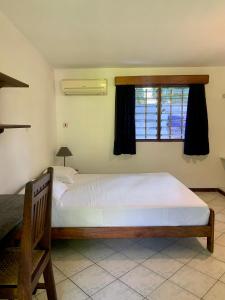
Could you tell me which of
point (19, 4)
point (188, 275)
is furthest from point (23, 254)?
point (19, 4)

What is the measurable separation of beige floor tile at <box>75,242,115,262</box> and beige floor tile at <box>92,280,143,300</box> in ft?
1.43

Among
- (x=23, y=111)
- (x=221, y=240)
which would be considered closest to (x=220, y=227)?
(x=221, y=240)

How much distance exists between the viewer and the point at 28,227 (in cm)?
121

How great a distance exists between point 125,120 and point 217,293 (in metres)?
3.08

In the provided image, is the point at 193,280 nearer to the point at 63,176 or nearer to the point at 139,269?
the point at 139,269

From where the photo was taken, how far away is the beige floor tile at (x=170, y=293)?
1.81m

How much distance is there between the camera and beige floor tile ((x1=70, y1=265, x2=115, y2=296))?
1.93 m

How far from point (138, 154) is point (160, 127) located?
68cm

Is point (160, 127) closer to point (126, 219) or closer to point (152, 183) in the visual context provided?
point (152, 183)

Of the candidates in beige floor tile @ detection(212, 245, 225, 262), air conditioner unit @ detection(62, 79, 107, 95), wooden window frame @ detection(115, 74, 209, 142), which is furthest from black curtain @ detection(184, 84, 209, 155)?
beige floor tile @ detection(212, 245, 225, 262)

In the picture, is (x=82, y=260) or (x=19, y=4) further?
(x=82, y=260)

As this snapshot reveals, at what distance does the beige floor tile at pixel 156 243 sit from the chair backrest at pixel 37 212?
136 cm

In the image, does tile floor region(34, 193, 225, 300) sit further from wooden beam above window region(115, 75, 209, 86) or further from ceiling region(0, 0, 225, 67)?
wooden beam above window region(115, 75, 209, 86)

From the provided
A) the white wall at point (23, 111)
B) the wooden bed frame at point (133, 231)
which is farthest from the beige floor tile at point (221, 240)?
the white wall at point (23, 111)
